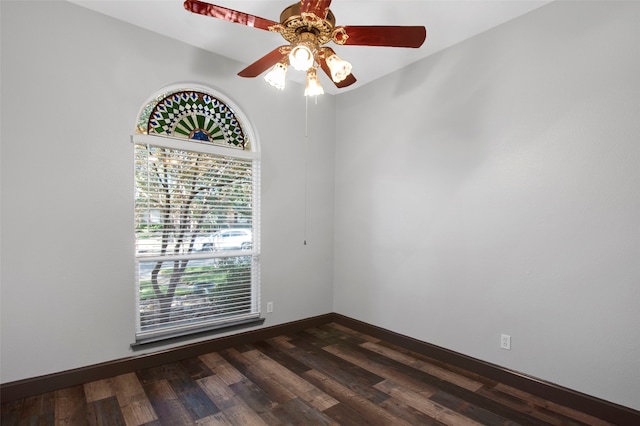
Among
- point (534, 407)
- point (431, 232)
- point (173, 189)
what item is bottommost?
point (534, 407)

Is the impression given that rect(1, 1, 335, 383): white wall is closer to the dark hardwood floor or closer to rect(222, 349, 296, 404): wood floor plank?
the dark hardwood floor

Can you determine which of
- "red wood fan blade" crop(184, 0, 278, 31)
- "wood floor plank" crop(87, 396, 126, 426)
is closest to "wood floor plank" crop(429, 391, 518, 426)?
"wood floor plank" crop(87, 396, 126, 426)

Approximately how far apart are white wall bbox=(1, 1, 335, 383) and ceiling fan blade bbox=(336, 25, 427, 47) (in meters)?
1.79

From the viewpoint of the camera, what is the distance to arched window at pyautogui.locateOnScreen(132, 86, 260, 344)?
2840 millimetres

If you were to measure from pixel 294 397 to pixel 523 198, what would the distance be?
2290 mm

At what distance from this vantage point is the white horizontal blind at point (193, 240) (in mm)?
2832

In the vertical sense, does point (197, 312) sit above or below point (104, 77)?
below

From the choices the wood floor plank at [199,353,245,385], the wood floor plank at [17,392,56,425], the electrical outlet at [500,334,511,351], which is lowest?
the wood floor plank at [199,353,245,385]

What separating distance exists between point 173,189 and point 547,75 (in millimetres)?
3181

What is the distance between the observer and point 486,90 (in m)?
2.72

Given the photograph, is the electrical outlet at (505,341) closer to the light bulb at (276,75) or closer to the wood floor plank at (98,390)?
the light bulb at (276,75)

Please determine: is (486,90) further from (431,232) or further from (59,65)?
(59,65)

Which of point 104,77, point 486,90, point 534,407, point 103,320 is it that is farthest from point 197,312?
point 486,90

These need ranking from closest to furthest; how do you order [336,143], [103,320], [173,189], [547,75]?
[547,75]
[103,320]
[173,189]
[336,143]
